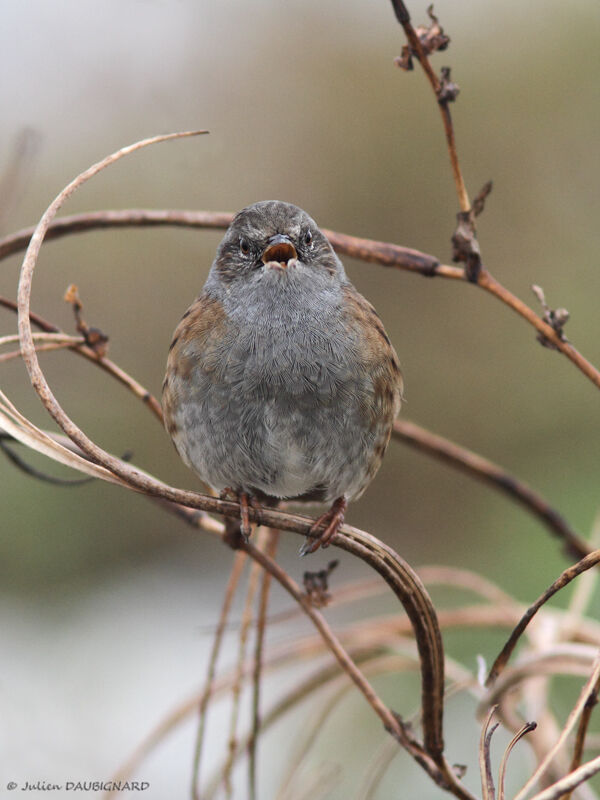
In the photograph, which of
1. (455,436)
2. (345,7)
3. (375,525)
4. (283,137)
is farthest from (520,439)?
(345,7)

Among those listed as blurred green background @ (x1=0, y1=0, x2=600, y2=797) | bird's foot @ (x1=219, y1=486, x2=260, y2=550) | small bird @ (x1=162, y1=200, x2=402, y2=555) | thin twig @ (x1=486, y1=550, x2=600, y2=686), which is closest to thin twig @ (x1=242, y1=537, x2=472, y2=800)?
bird's foot @ (x1=219, y1=486, x2=260, y2=550)

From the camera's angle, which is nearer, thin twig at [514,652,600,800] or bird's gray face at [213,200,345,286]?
thin twig at [514,652,600,800]

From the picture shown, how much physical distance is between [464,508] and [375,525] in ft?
1.97

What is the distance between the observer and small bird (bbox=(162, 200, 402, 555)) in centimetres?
211

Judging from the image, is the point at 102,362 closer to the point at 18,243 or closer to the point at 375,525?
the point at 18,243

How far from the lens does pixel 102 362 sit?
1760 millimetres

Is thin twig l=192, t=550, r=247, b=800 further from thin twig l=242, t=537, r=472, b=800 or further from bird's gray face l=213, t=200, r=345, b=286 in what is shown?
bird's gray face l=213, t=200, r=345, b=286

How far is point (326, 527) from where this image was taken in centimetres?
187

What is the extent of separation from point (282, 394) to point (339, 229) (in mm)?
3960

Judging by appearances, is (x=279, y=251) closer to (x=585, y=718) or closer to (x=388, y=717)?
(x=388, y=717)

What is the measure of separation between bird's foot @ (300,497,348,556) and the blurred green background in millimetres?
2953

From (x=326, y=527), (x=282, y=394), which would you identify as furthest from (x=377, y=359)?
(x=326, y=527)

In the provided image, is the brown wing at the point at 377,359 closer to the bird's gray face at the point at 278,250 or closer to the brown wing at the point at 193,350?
the bird's gray face at the point at 278,250

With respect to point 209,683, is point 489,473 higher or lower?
higher
